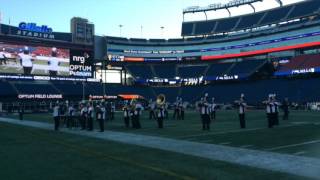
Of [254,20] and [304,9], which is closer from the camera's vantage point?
[304,9]

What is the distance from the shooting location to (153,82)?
317 ft

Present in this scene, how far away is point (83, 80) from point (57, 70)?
5.55 m

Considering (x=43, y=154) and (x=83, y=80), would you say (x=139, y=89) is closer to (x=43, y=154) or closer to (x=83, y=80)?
(x=83, y=80)

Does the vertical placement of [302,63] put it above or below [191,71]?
below

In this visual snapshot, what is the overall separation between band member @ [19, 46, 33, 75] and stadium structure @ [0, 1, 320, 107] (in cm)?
116

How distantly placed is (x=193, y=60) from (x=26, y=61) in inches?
1653

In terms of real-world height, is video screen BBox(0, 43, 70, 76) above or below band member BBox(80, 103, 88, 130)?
above

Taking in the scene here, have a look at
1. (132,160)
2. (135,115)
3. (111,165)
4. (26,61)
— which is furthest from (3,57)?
(111,165)

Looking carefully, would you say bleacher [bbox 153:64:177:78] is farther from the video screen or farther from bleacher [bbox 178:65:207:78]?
the video screen

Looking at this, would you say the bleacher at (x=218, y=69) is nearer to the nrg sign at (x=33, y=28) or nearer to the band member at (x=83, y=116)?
the nrg sign at (x=33, y=28)

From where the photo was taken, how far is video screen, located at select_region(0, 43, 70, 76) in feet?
243

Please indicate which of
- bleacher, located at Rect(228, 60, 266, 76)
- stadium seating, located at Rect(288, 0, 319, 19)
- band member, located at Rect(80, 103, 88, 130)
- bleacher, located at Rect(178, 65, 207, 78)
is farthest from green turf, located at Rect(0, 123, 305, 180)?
bleacher, located at Rect(178, 65, 207, 78)

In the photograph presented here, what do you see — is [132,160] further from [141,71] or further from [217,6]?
[217,6]

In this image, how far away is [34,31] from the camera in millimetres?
82188
